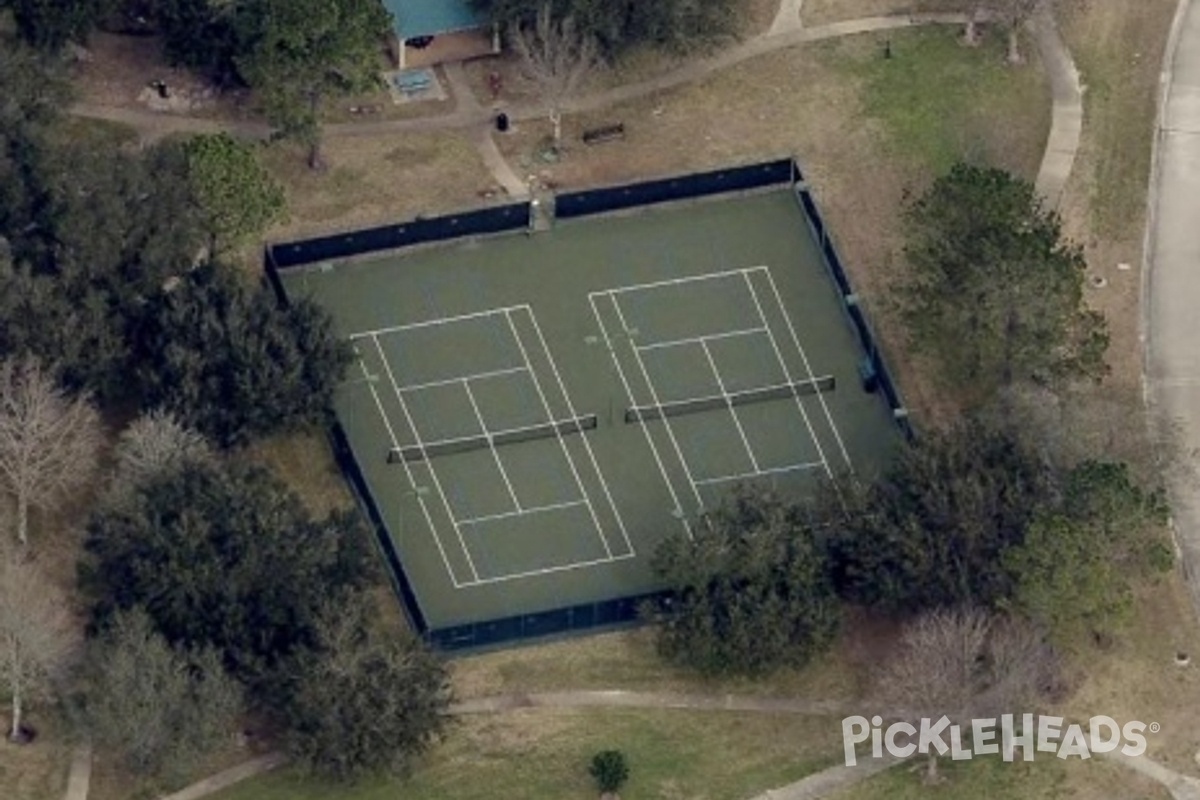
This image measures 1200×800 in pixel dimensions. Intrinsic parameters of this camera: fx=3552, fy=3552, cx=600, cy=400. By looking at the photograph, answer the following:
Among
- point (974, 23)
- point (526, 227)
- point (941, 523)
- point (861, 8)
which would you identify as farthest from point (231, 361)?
point (974, 23)

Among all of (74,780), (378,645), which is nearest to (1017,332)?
(378,645)

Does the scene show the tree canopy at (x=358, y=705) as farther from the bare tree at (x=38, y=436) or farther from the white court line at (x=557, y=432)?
the bare tree at (x=38, y=436)

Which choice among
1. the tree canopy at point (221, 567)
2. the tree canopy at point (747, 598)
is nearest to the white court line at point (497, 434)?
the tree canopy at point (221, 567)

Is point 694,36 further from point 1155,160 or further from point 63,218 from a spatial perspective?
point 63,218

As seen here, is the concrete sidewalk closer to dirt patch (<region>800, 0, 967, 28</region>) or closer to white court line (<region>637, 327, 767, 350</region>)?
dirt patch (<region>800, 0, 967, 28</region>)

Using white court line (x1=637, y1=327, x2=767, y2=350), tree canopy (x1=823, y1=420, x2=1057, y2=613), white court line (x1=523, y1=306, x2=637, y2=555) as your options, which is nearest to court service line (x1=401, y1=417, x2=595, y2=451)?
white court line (x1=523, y1=306, x2=637, y2=555)

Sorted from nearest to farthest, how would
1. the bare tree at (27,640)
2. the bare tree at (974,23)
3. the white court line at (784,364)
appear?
1. the bare tree at (27,640)
2. the white court line at (784,364)
3. the bare tree at (974,23)

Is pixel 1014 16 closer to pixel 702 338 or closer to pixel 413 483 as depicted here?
pixel 702 338
